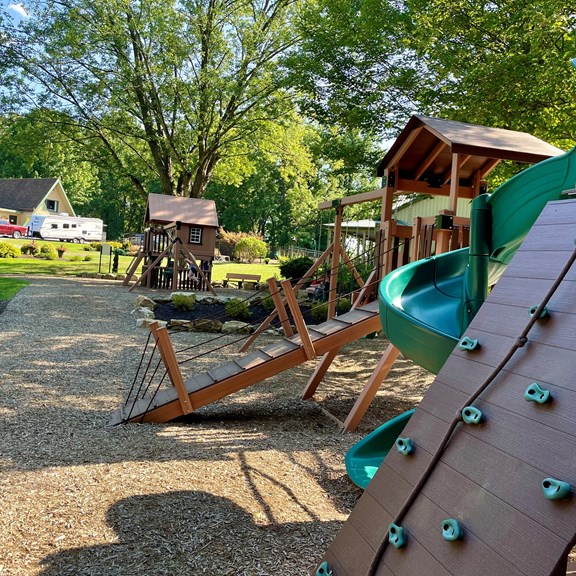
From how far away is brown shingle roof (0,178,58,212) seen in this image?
5441 cm

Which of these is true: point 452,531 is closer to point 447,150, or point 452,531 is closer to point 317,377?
point 317,377

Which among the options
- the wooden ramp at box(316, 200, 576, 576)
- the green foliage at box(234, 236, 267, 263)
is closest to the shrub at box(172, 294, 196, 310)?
the wooden ramp at box(316, 200, 576, 576)

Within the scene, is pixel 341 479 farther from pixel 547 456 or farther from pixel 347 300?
pixel 347 300

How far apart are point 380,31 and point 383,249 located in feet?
26.5

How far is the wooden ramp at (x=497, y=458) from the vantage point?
1836mm

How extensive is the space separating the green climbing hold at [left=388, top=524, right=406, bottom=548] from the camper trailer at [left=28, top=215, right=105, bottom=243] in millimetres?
54506

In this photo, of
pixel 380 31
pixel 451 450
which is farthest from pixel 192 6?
pixel 451 450

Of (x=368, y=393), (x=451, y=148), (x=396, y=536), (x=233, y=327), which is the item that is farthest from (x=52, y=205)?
(x=396, y=536)

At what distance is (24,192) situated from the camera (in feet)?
182

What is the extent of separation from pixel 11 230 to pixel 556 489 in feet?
172

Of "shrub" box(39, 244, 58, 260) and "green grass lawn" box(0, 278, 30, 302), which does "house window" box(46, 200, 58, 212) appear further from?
"green grass lawn" box(0, 278, 30, 302)

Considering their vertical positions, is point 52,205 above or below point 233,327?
above

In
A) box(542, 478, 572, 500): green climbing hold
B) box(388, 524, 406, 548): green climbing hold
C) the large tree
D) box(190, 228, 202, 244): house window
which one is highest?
the large tree

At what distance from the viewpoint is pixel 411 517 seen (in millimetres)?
2254
